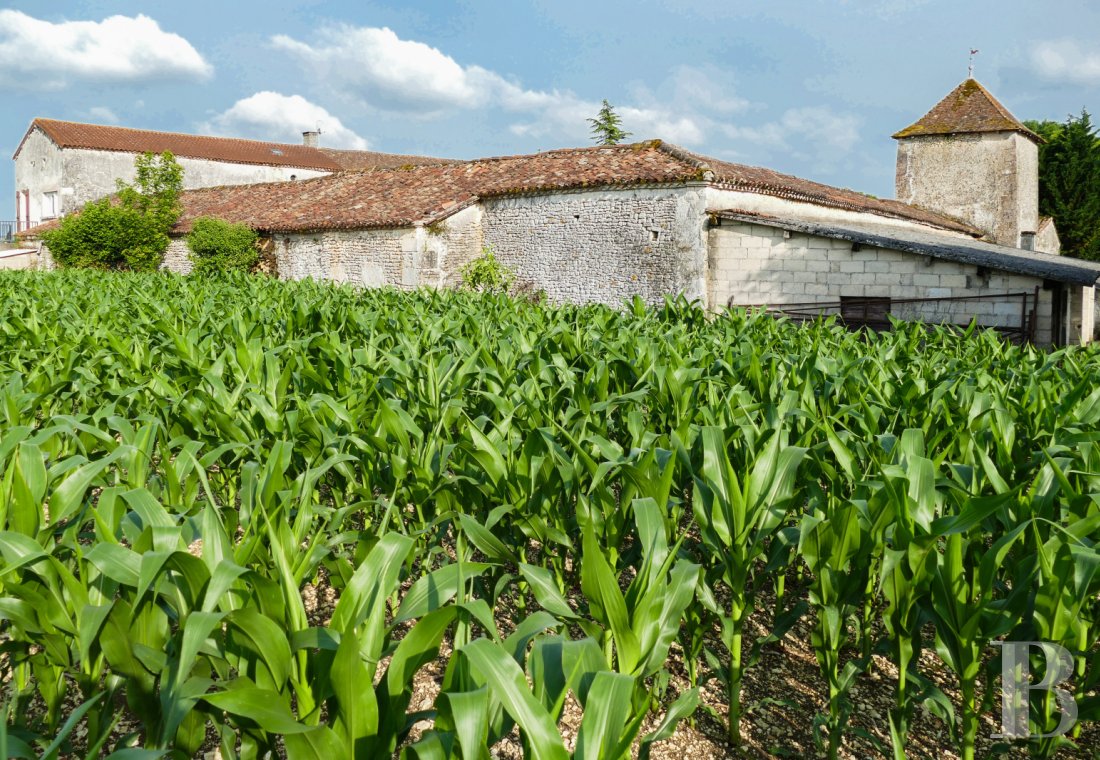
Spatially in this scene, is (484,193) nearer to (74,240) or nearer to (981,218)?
(74,240)

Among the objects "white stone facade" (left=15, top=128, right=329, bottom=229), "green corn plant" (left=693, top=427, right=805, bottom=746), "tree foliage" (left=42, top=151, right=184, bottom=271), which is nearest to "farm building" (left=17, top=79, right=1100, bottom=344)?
"tree foliage" (left=42, top=151, right=184, bottom=271)

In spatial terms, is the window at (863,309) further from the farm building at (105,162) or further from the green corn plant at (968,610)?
the farm building at (105,162)

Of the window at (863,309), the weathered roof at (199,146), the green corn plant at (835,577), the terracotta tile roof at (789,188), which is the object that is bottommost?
the green corn plant at (835,577)

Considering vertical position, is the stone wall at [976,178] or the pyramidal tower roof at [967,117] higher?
the pyramidal tower roof at [967,117]

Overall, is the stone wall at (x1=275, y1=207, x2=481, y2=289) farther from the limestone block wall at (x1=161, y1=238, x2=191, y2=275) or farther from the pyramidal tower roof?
the pyramidal tower roof

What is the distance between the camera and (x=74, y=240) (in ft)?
83.8

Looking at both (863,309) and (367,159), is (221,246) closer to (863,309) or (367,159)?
(863,309)

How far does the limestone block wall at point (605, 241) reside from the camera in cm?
1652

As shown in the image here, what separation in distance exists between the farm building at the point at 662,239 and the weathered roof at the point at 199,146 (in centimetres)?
1082

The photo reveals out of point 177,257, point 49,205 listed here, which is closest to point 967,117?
point 177,257

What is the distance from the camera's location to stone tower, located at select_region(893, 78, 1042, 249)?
27.6 metres

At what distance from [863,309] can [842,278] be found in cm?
72

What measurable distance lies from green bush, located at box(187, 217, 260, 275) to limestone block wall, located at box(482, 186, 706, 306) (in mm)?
7012

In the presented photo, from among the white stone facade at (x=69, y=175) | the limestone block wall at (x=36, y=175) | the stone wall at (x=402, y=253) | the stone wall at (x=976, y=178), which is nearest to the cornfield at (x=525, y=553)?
the stone wall at (x=402, y=253)
